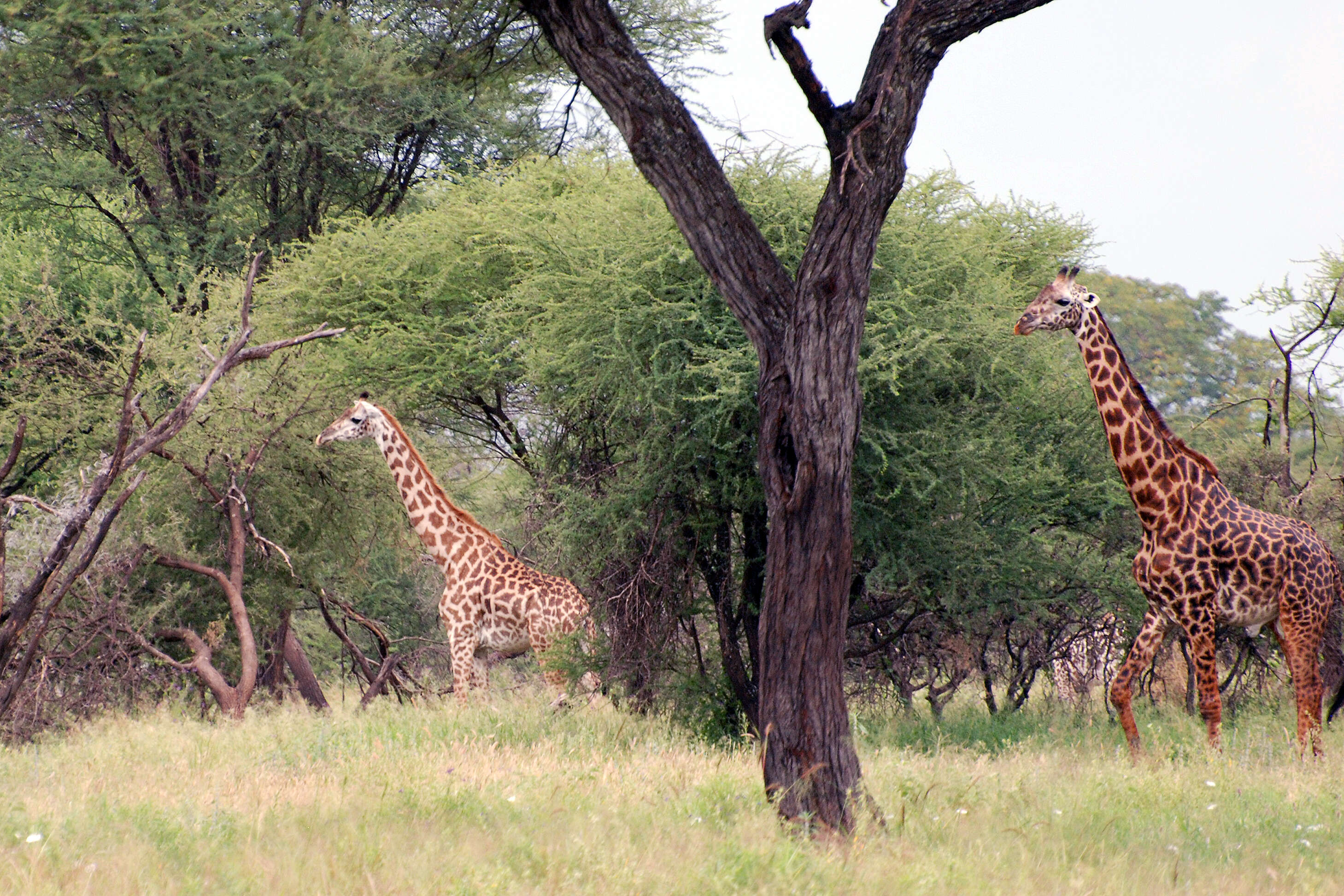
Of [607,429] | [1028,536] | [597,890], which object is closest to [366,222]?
[607,429]

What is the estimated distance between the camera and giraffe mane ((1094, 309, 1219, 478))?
31.8 ft

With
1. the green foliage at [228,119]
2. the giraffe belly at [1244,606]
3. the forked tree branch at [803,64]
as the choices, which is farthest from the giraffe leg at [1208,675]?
the green foliage at [228,119]

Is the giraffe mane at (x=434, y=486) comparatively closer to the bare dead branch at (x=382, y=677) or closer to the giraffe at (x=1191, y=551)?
the bare dead branch at (x=382, y=677)

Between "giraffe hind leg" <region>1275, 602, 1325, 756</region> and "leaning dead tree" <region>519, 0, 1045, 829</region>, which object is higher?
"leaning dead tree" <region>519, 0, 1045, 829</region>

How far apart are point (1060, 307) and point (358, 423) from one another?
687 centimetres

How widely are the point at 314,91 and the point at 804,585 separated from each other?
1562 centimetres

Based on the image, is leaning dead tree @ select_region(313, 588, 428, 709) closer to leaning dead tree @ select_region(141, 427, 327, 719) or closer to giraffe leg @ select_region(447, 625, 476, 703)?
leaning dead tree @ select_region(141, 427, 327, 719)

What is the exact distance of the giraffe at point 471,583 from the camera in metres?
12.6

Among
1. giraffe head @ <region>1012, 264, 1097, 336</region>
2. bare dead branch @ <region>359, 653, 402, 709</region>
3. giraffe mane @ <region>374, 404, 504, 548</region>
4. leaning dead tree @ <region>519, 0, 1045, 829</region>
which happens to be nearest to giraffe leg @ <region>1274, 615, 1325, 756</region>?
giraffe head @ <region>1012, 264, 1097, 336</region>

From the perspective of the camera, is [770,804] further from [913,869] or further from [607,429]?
[607,429]

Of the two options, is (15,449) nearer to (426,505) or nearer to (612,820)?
(612,820)

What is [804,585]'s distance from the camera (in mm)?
6781

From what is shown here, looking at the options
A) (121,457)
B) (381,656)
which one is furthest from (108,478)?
(381,656)

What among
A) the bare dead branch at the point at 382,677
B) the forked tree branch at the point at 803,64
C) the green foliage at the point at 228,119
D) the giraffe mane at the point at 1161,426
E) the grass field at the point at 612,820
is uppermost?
the green foliage at the point at 228,119
